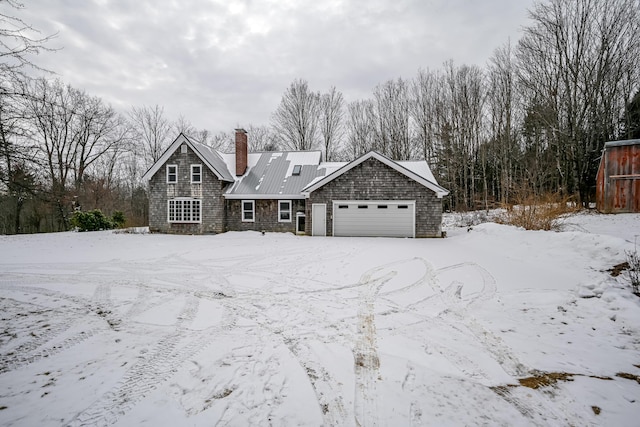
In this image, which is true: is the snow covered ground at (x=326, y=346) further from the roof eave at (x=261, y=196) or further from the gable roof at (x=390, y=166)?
the roof eave at (x=261, y=196)

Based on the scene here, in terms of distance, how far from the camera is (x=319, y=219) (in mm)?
17312

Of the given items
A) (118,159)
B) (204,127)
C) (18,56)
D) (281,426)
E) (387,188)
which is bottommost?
(281,426)

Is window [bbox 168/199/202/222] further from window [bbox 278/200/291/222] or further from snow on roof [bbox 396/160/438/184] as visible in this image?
snow on roof [bbox 396/160/438/184]

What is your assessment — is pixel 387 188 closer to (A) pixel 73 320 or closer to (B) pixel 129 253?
(B) pixel 129 253

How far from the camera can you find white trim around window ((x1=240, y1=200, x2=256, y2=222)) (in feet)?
63.2

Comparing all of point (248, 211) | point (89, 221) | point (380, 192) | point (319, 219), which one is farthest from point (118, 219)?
point (380, 192)

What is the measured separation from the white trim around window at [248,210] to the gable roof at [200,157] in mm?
2114

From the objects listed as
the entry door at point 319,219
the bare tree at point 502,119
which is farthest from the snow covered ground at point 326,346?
the bare tree at point 502,119

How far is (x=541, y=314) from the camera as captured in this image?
15.9 ft

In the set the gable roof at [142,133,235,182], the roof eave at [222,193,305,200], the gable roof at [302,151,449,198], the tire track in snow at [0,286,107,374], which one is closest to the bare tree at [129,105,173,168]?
the gable roof at [142,133,235,182]

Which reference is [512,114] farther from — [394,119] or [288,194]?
[288,194]

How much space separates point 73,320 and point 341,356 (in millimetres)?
4444

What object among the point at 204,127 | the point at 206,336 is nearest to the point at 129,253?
the point at 206,336

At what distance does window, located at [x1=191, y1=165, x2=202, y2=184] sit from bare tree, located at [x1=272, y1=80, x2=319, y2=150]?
15066 mm
